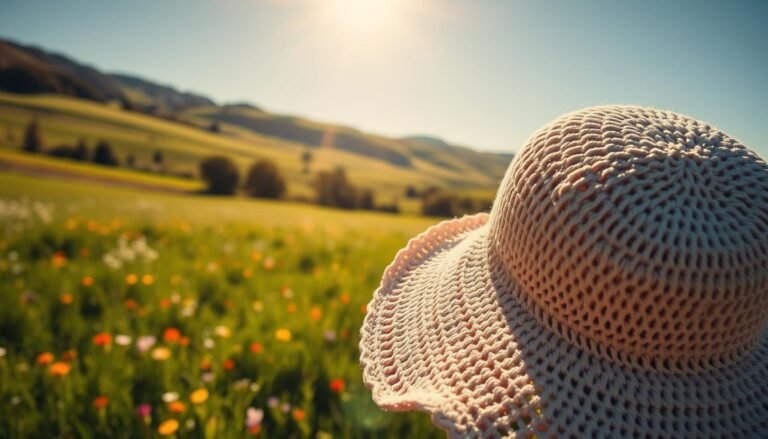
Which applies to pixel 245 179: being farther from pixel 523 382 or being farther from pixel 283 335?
pixel 523 382

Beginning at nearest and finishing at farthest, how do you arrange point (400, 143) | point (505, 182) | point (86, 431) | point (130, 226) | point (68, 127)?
point (505, 182) → point (86, 431) → point (130, 226) → point (68, 127) → point (400, 143)

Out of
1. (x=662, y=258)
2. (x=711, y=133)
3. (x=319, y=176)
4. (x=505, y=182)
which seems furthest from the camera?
(x=319, y=176)

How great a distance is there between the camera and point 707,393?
915 mm

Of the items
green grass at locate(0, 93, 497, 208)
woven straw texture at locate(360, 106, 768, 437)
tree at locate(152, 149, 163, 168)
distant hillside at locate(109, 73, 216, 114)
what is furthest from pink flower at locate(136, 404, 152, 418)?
distant hillside at locate(109, 73, 216, 114)

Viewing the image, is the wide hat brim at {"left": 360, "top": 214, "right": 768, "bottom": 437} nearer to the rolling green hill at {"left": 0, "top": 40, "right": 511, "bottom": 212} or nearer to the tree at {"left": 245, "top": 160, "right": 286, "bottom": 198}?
the rolling green hill at {"left": 0, "top": 40, "right": 511, "bottom": 212}

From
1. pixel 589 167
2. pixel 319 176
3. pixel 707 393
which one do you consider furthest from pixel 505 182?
pixel 319 176

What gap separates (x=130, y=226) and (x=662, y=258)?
707cm

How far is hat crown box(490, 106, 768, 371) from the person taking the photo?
0.84m

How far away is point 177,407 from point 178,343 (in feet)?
2.87

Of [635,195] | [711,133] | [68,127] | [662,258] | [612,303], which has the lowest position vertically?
[68,127]

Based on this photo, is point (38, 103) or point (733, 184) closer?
point (733, 184)

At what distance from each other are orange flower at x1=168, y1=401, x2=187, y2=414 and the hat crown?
195 cm

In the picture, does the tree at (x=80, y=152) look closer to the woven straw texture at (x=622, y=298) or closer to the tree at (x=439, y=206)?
the tree at (x=439, y=206)

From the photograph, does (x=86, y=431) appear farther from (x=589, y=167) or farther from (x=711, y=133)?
(x=711, y=133)
